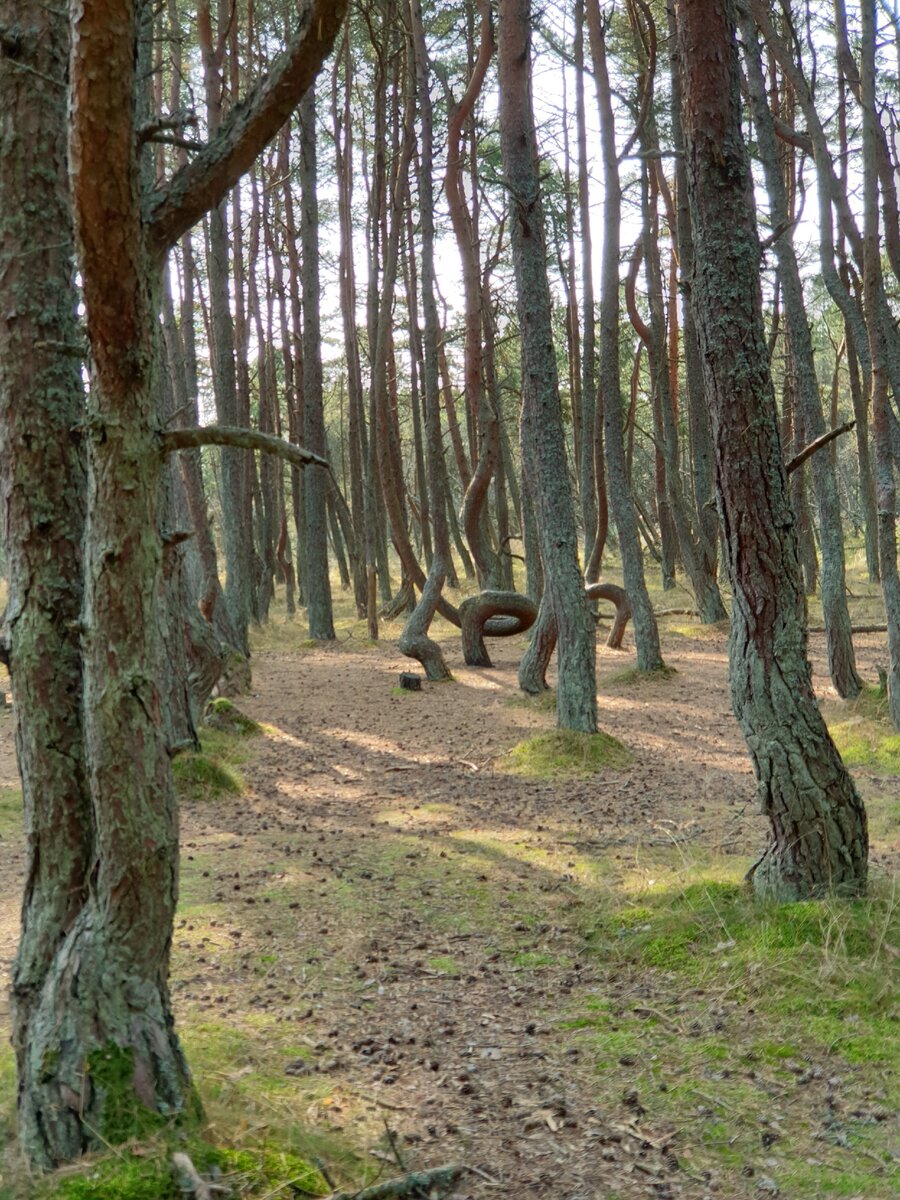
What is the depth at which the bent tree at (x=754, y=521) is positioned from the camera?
17.2 feet

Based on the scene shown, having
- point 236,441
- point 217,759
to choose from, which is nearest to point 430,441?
point 217,759

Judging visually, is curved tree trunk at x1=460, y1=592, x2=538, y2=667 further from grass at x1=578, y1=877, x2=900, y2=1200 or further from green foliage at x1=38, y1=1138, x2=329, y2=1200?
green foliage at x1=38, y1=1138, x2=329, y2=1200

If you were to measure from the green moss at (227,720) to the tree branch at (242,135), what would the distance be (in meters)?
8.25

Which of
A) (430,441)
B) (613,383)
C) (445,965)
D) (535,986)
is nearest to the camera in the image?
(535,986)

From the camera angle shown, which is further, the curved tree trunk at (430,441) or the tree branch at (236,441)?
the curved tree trunk at (430,441)

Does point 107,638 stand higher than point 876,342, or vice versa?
point 876,342

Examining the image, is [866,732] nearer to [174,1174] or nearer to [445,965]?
[445,965]

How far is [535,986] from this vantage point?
16.3 ft

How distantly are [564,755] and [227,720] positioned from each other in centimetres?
359

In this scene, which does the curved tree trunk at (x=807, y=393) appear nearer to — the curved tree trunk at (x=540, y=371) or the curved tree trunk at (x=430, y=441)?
the curved tree trunk at (x=540, y=371)

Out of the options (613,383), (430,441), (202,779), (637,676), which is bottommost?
(202,779)

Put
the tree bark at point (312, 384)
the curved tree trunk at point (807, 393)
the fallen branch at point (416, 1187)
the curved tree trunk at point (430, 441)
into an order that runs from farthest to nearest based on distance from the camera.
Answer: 1. the tree bark at point (312, 384)
2. the curved tree trunk at point (430, 441)
3. the curved tree trunk at point (807, 393)
4. the fallen branch at point (416, 1187)

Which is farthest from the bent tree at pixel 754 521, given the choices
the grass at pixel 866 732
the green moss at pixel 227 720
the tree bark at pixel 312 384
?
the tree bark at pixel 312 384

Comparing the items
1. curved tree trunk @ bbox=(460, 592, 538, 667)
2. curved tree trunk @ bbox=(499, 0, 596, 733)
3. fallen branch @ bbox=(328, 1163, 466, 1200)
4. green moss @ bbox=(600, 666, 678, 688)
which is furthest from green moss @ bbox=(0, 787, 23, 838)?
curved tree trunk @ bbox=(460, 592, 538, 667)
